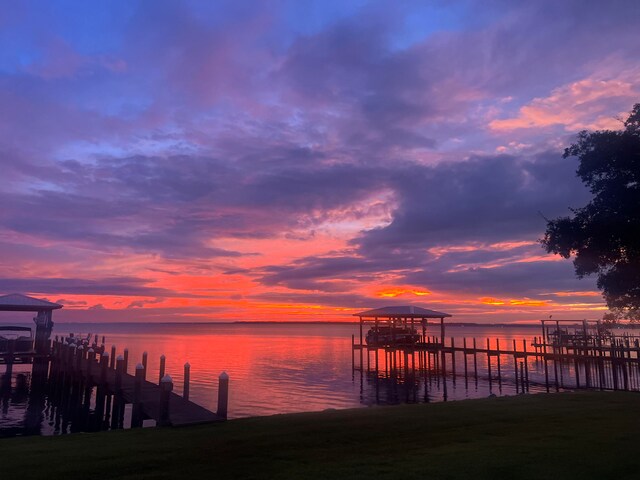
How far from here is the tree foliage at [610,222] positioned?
1639 centimetres

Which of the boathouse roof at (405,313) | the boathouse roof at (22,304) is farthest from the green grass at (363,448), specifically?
the boathouse roof at (405,313)

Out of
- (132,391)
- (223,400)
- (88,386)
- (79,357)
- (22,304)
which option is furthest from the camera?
(22,304)

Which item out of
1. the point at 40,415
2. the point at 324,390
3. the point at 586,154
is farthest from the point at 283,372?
the point at 586,154

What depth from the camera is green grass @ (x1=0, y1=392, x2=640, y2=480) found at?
8.34m

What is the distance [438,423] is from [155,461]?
6836 mm

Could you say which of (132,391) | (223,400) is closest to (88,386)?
(132,391)

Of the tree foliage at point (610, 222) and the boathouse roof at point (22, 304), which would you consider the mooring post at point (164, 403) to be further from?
the boathouse roof at point (22, 304)

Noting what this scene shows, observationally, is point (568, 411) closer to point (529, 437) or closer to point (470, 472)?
point (529, 437)

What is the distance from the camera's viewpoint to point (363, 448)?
10000 mm

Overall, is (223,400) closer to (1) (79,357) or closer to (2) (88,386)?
(2) (88,386)

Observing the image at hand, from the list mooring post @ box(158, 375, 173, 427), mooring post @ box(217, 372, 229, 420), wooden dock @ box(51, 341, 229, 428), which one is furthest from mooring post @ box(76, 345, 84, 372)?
mooring post @ box(217, 372, 229, 420)

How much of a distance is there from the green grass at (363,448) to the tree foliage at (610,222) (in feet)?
16.4

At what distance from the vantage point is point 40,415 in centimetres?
3122

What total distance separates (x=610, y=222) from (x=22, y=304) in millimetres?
41197
